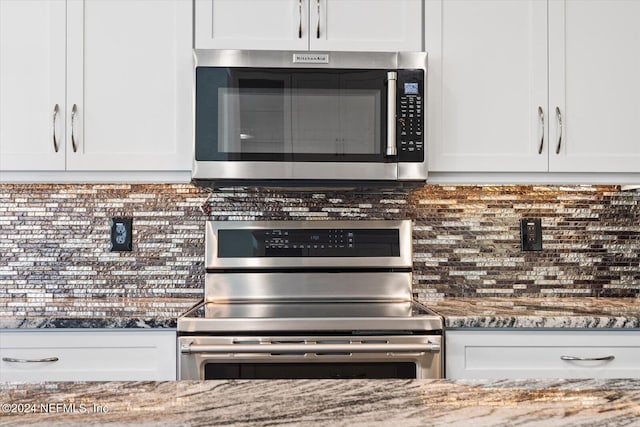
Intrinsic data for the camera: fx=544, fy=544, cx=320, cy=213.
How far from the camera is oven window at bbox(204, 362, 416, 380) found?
5.39 ft

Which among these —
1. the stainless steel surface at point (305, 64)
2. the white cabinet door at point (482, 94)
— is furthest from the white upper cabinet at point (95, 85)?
the white cabinet door at point (482, 94)

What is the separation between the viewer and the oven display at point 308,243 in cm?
220

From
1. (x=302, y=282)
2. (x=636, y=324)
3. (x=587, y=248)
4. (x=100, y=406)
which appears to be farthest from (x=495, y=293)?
(x=100, y=406)

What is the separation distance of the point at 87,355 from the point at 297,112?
3.42 ft

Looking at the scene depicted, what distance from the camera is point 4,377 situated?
164 centimetres

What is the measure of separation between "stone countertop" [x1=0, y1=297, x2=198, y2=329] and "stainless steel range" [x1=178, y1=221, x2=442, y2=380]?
0.29ft

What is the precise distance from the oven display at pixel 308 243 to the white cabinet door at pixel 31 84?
0.70 m

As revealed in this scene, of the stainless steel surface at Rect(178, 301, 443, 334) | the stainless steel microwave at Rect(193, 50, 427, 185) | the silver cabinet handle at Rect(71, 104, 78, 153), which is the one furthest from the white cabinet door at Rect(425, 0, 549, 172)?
the silver cabinet handle at Rect(71, 104, 78, 153)

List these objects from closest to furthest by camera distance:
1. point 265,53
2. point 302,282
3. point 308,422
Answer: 1. point 308,422
2. point 265,53
3. point 302,282

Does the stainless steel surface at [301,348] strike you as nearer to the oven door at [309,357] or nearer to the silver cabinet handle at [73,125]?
the oven door at [309,357]

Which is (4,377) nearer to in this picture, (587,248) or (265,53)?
(265,53)

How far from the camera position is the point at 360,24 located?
196cm

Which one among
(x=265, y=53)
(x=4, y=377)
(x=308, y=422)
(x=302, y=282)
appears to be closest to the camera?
(x=308, y=422)

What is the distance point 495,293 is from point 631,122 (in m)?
0.83
